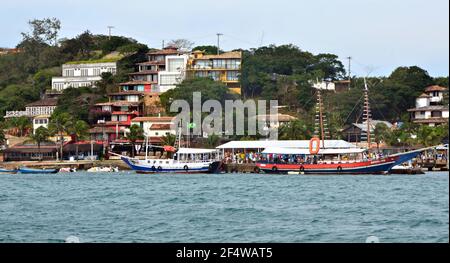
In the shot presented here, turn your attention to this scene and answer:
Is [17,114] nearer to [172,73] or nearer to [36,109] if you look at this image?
[36,109]

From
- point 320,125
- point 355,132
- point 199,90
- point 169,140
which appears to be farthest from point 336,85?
point 169,140

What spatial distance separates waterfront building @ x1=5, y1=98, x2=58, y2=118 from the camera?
220 feet

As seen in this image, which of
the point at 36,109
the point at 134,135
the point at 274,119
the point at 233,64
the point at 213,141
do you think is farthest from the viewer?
the point at 233,64

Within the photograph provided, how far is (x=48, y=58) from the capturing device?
268ft

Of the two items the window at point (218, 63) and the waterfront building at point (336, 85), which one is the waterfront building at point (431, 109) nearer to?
the waterfront building at point (336, 85)

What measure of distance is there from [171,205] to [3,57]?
65.9m

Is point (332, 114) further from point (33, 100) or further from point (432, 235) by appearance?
point (432, 235)

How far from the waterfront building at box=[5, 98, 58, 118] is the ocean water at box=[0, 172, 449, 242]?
1417 inches

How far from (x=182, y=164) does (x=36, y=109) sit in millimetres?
22615

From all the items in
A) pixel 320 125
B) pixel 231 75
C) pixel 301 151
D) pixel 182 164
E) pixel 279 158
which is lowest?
pixel 182 164

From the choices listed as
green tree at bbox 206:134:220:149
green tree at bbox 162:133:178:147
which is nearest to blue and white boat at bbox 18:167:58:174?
green tree at bbox 162:133:178:147

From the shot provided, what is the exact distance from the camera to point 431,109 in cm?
5909

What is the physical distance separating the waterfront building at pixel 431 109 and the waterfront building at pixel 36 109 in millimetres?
25619
